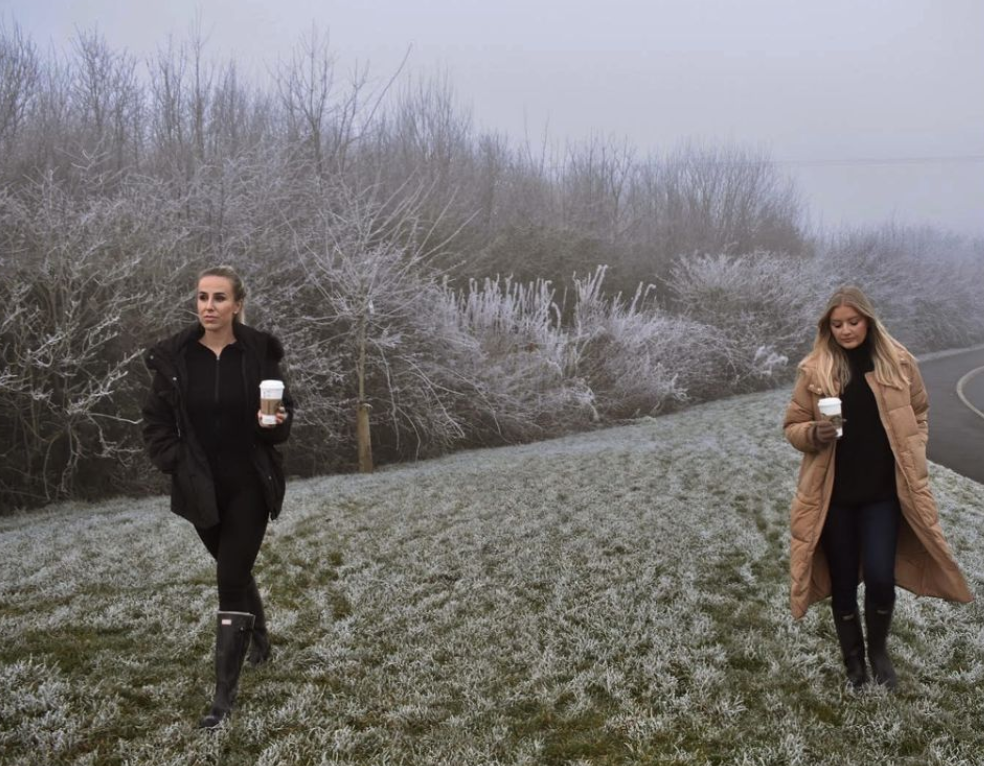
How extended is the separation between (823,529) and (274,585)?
421cm

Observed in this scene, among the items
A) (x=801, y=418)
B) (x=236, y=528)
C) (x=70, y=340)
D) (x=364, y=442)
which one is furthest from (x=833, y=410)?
(x=364, y=442)

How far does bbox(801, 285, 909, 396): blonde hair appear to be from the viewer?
369 centimetres

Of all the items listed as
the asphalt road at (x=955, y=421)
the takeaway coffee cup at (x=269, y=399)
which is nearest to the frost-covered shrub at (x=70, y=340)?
the takeaway coffee cup at (x=269, y=399)

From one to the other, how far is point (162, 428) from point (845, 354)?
3.46 meters

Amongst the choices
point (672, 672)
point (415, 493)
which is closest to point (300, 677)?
point (672, 672)

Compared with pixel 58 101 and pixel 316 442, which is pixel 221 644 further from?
pixel 58 101

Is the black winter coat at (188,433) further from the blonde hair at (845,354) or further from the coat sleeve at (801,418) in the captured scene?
the blonde hair at (845,354)

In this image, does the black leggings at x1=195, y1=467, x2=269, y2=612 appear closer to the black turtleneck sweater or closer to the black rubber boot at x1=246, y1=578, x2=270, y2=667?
the black rubber boot at x1=246, y1=578, x2=270, y2=667

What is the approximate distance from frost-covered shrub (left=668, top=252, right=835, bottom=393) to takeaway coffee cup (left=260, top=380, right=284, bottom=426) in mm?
22467

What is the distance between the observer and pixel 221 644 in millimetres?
3627

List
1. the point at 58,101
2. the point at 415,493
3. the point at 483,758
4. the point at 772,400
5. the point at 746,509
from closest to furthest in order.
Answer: the point at 483,758 → the point at 746,509 → the point at 415,493 → the point at 772,400 → the point at 58,101

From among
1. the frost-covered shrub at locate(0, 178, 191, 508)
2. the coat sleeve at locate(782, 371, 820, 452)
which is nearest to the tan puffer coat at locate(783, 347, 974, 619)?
the coat sleeve at locate(782, 371, 820, 452)

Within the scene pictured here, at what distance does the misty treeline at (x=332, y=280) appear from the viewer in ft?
38.5

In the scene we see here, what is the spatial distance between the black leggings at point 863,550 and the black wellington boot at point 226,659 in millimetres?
3035
